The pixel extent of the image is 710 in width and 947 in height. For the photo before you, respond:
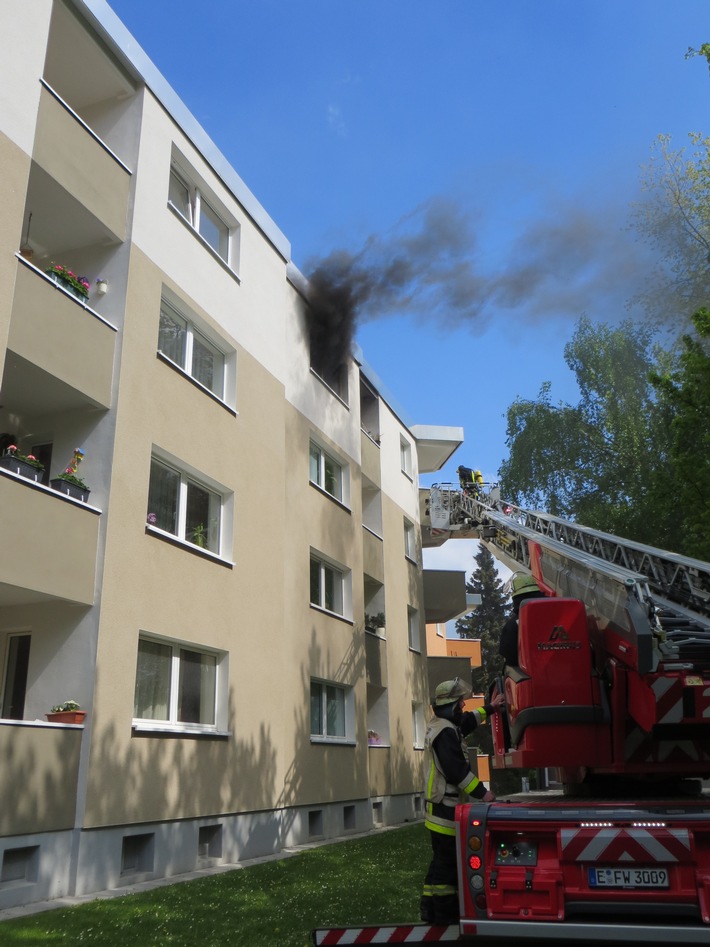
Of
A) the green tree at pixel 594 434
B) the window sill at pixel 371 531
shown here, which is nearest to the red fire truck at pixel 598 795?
the window sill at pixel 371 531

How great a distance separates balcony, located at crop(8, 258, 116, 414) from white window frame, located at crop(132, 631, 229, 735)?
3256 mm

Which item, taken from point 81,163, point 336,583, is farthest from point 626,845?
point 336,583

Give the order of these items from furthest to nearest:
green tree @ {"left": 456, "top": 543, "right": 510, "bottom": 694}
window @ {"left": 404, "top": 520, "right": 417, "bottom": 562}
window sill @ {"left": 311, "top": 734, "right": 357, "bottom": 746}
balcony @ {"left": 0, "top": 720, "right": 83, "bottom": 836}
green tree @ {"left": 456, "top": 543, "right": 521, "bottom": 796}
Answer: green tree @ {"left": 456, "top": 543, "right": 510, "bottom": 694}
green tree @ {"left": 456, "top": 543, "right": 521, "bottom": 796}
window @ {"left": 404, "top": 520, "right": 417, "bottom": 562}
window sill @ {"left": 311, "top": 734, "right": 357, "bottom": 746}
balcony @ {"left": 0, "top": 720, "right": 83, "bottom": 836}

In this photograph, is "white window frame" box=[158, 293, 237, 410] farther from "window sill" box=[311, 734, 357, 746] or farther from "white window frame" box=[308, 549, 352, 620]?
"window sill" box=[311, 734, 357, 746]

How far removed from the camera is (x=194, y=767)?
11234 mm

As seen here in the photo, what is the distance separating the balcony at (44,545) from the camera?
346 inches

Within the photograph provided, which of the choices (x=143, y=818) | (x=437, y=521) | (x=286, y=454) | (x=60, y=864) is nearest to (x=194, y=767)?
(x=143, y=818)

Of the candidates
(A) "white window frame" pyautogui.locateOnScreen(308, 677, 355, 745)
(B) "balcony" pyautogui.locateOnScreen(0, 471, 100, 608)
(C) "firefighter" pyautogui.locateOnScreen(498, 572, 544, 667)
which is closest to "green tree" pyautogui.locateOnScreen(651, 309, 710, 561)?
(A) "white window frame" pyautogui.locateOnScreen(308, 677, 355, 745)

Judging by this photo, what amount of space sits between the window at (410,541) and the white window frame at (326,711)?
310 inches

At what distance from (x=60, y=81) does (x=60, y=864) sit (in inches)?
422

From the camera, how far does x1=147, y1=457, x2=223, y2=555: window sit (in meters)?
11.8

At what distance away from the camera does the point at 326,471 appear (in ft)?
61.9

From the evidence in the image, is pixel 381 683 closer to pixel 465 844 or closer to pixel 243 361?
pixel 243 361

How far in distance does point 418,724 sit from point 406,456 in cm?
825
